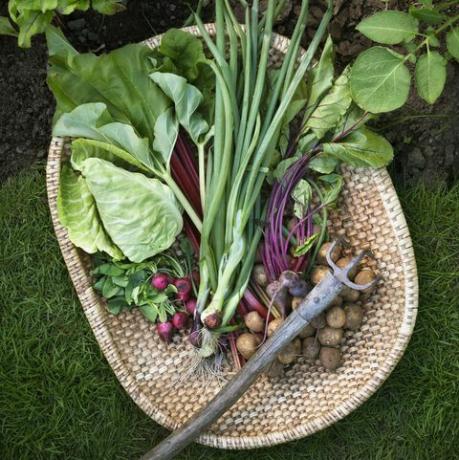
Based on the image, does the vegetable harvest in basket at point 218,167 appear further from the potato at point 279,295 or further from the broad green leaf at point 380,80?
the broad green leaf at point 380,80

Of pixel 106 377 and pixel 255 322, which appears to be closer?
pixel 255 322

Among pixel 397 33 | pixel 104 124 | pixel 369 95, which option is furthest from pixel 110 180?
pixel 397 33

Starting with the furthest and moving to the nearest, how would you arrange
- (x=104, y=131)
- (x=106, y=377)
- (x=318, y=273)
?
(x=106, y=377) → (x=318, y=273) → (x=104, y=131)

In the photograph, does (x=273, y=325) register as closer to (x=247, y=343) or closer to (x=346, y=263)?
(x=247, y=343)

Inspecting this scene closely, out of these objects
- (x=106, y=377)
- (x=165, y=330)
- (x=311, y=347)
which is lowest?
(x=106, y=377)

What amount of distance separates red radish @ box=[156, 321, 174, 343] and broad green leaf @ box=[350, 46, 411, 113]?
2.71 ft

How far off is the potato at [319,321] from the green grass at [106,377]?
1.26 ft

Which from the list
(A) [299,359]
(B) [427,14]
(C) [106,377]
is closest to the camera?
(B) [427,14]

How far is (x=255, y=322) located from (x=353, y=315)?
10.8 inches

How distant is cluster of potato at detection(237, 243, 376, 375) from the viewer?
6.09ft

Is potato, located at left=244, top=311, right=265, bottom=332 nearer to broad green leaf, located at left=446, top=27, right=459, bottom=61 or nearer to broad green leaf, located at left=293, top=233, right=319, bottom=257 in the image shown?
broad green leaf, located at left=293, top=233, right=319, bottom=257

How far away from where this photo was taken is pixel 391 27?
66.1 inches

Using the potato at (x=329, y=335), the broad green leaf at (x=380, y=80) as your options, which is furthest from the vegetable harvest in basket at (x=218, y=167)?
the broad green leaf at (x=380, y=80)

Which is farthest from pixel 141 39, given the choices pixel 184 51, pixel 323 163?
pixel 323 163
